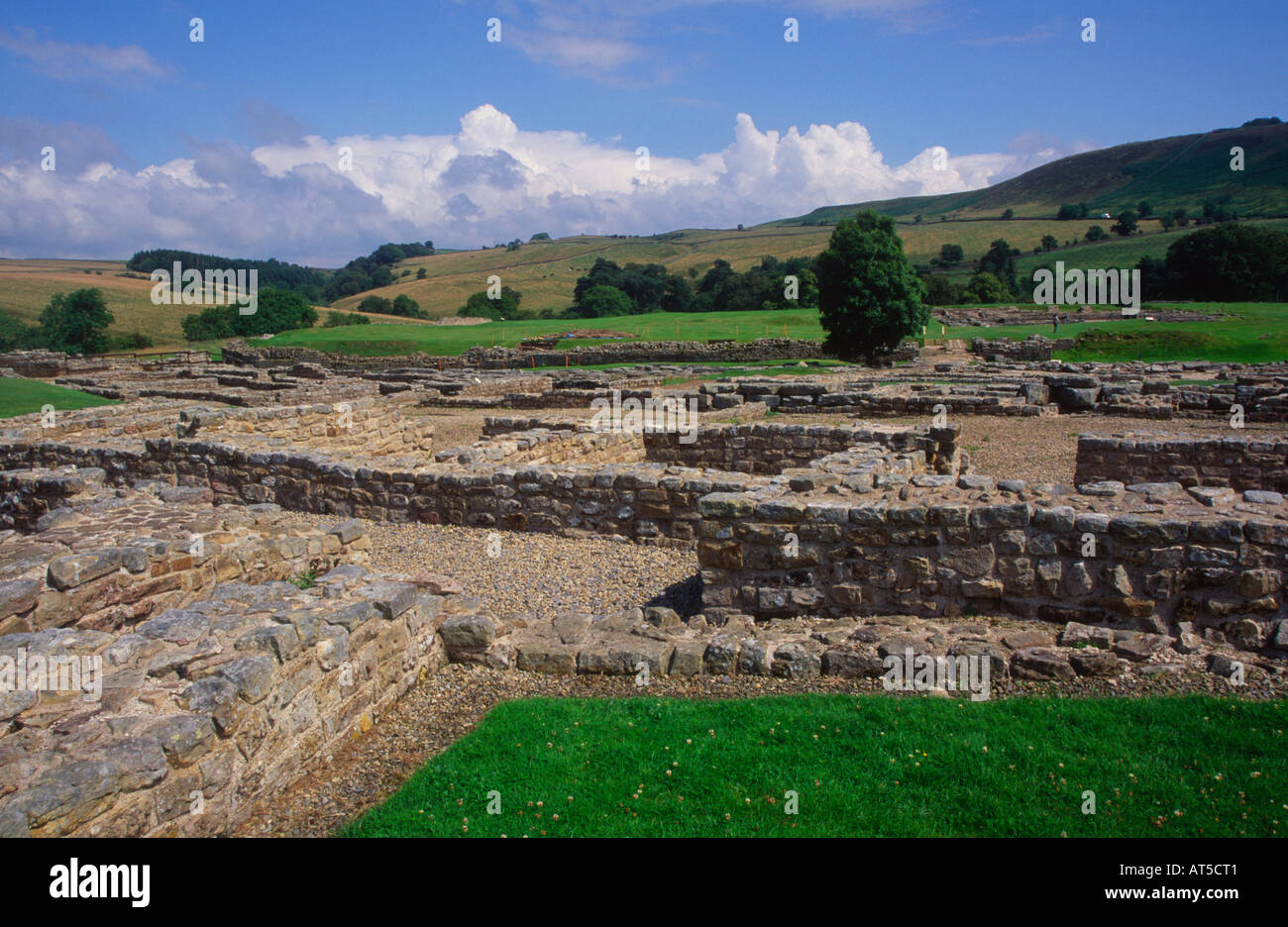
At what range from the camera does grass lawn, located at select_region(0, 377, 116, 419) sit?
20256 millimetres

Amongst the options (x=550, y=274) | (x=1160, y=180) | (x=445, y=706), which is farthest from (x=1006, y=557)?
(x=1160, y=180)

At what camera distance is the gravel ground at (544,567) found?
298 inches

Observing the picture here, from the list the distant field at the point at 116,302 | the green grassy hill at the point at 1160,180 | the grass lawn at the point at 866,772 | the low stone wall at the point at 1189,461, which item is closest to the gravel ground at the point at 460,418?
the low stone wall at the point at 1189,461

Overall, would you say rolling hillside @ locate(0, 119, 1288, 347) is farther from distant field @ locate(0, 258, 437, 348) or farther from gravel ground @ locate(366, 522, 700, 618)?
gravel ground @ locate(366, 522, 700, 618)

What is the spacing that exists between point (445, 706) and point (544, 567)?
3.18 m

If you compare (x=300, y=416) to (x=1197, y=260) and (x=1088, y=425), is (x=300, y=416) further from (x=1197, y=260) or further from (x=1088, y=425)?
(x=1197, y=260)

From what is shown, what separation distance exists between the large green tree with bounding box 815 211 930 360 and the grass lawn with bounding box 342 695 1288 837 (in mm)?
34028

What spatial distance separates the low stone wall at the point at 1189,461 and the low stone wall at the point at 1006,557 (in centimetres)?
633

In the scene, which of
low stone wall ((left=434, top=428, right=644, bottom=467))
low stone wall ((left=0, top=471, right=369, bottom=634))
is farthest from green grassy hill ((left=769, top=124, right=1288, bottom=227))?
low stone wall ((left=0, top=471, right=369, bottom=634))

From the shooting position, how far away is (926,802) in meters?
3.92

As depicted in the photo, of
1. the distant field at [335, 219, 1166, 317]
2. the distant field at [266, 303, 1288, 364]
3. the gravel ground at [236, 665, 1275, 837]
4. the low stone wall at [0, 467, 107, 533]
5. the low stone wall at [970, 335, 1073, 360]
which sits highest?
the distant field at [335, 219, 1166, 317]

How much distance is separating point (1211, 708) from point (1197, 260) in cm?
6882

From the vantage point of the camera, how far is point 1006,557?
5770mm
